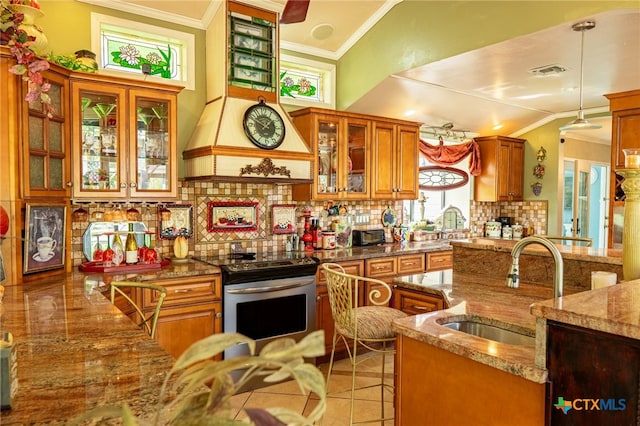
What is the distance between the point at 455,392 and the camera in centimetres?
155

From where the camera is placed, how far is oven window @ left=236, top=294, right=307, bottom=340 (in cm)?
333

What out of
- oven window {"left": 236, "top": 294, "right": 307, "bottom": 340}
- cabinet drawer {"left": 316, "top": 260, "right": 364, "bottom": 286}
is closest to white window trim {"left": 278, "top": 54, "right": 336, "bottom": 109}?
cabinet drawer {"left": 316, "top": 260, "right": 364, "bottom": 286}

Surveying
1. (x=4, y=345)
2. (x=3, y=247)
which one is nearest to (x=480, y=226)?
(x=3, y=247)

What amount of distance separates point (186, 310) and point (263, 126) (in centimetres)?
158

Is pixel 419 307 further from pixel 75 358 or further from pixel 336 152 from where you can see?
pixel 336 152

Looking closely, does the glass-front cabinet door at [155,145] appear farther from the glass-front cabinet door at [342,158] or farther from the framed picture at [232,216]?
the glass-front cabinet door at [342,158]

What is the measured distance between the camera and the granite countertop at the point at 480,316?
139 cm

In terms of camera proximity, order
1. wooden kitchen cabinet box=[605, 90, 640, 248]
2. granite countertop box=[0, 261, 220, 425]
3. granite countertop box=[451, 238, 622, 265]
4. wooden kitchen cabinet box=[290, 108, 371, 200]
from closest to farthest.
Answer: granite countertop box=[0, 261, 220, 425]
granite countertop box=[451, 238, 622, 265]
wooden kitchen cabinet box=[605, 90, 640, 248]
wooden kitchen cabinet box=[290, 108, 371, 200]

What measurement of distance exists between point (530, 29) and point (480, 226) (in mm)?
3483

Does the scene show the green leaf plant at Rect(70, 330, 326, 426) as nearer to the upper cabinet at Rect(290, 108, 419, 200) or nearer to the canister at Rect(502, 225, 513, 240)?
the upper cabinet at Rect(290, 108, 419, 200)

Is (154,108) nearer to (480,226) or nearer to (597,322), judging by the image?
(597,322)

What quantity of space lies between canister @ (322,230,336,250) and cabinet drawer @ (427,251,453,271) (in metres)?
1.02

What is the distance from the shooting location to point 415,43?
3965mm

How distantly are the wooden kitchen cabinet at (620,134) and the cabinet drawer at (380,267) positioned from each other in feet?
6.48
